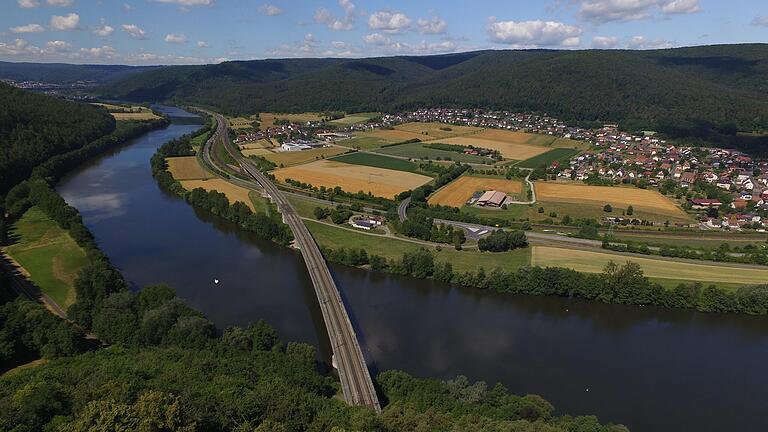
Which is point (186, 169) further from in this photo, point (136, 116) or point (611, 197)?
point (136, 116)

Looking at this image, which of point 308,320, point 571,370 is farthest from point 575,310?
point 308,320

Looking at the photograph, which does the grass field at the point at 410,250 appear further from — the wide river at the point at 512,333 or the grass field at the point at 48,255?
the grass field at the point at 48,255

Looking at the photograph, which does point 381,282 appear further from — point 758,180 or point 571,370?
point 758,180

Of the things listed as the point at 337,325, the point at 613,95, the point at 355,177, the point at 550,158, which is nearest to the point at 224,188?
the point at 355,177

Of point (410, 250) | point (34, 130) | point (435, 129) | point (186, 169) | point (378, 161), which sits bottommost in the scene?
point (410, 250)

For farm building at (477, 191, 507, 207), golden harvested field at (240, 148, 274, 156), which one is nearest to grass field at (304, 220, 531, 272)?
farm building at (477, 191, 507, 207)

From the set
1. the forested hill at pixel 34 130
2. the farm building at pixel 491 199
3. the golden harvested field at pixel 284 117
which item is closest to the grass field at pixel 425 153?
the farm building at pixel 491 199

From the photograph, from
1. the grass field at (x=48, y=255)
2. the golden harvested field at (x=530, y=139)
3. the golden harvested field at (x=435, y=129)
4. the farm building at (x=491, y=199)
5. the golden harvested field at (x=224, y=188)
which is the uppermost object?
the golden harvested field at (x=435, y=129)

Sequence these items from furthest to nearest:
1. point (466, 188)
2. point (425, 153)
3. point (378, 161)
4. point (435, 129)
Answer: point (435, 129)
point (425, 153)
point (378, 161)
point (466, 188)
